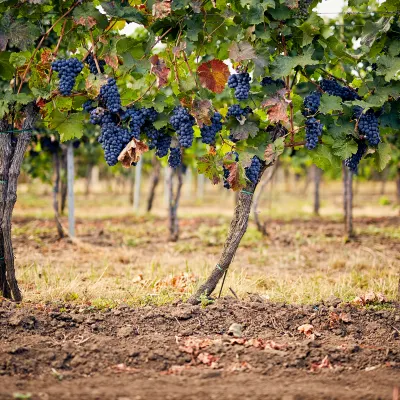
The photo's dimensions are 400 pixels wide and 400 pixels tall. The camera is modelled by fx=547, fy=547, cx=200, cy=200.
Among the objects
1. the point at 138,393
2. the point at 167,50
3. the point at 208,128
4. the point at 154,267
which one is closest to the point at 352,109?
the point at 208,128

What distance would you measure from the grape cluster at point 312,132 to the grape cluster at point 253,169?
1.46ft

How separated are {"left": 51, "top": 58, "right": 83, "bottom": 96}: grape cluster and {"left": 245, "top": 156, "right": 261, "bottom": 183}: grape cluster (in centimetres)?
161

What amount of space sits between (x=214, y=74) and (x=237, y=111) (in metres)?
0.36

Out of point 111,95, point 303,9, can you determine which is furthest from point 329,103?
point 111,95

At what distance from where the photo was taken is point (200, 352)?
12.3ft

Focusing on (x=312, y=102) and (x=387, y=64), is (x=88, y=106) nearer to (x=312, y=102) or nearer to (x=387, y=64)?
(x=312, y=102)

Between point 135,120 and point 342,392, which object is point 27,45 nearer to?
point 135,120

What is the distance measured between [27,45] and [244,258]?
5.03 metres

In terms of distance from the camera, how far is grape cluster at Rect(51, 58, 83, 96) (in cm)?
421

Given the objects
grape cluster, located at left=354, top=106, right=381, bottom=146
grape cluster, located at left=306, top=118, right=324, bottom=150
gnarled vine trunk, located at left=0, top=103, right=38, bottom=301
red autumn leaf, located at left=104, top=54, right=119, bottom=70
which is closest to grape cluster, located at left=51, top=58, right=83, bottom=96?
red autumn leaf, located at left=104, top=54, right=119, bottom=70

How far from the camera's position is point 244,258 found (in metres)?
8.50

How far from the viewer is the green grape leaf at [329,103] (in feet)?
14.9

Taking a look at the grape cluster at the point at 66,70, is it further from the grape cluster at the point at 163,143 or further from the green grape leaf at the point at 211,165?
the green grape leaf at the point at 211,165

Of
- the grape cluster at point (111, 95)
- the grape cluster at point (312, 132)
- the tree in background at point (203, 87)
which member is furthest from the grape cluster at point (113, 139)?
the grape cluster at point (312, 132)
